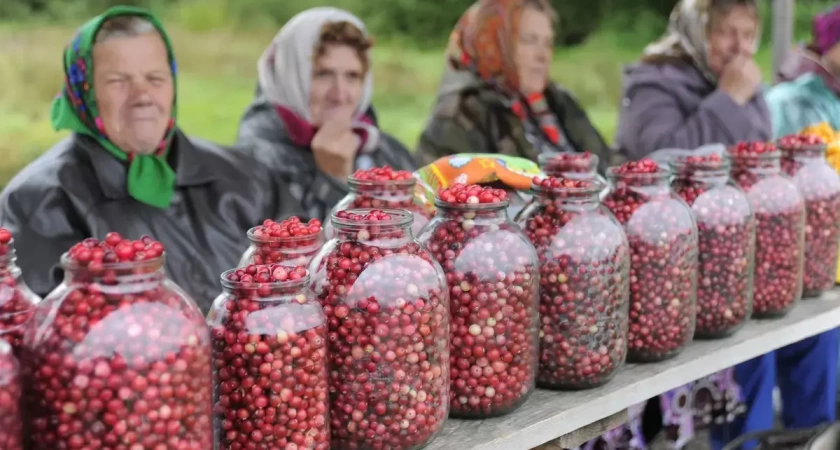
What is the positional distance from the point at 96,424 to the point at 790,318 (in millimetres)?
1282

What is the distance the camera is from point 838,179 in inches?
65.1

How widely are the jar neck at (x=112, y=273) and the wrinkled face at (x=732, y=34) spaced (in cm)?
254

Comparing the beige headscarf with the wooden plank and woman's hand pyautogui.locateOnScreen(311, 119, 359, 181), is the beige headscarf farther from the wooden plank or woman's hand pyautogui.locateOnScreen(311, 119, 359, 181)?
the wooden plank

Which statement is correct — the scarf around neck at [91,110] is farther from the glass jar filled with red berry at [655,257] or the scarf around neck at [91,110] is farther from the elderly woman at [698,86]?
the elderly woman at [698,86]

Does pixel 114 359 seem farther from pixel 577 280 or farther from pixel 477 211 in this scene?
pixel 577 280

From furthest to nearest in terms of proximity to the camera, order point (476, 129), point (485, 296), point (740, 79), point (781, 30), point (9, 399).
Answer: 1. point (781, 30)
2. point (740, 79)
3. point (476, 129)
4. point (485, 296)
5. point (9, 399)

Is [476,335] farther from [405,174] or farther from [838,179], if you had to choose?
[838,179]

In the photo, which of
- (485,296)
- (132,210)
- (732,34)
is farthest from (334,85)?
(485,296)

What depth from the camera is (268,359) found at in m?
0.84

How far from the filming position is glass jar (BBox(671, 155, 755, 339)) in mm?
1347

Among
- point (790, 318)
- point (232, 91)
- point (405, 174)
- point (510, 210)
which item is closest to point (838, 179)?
point (790, 318)

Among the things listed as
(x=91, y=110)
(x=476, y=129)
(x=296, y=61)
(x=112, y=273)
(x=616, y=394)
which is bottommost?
(x=616, y=394)

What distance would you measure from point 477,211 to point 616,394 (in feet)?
1.21

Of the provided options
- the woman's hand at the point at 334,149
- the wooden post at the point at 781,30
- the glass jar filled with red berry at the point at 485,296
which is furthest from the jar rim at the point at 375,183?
the wooden post at the point at 781,30
